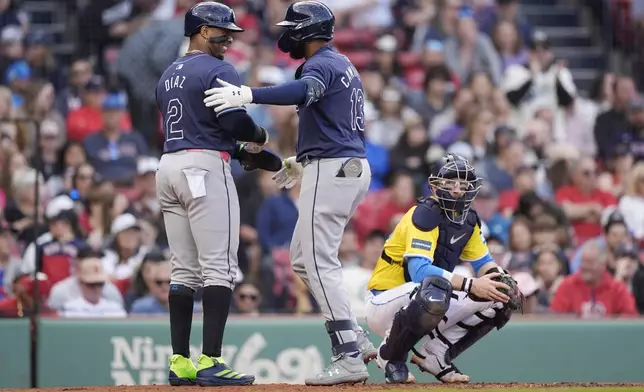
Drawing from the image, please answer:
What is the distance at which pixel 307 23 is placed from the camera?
24.8ft

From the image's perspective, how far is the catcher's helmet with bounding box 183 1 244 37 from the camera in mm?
7383

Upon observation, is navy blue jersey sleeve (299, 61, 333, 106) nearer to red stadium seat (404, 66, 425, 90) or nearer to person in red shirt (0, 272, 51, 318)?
person in red shirt (0, 272, 51, 318)

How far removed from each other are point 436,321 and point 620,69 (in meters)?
9.62

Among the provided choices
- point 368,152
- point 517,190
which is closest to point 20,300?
point 368,152

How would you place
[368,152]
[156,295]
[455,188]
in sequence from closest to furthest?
1. [455,188]
2. [156,295]
3. [368,152]

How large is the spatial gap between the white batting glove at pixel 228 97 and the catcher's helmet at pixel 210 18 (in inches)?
19.1

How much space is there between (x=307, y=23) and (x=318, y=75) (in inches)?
16.3

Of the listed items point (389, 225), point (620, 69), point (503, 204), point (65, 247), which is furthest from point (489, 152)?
point (65, 247)

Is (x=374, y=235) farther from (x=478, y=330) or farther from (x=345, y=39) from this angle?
(x=345, y=39)

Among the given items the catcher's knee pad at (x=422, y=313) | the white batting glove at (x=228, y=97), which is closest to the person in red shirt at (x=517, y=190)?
the catcher's knee pad at (x=422, y=313)

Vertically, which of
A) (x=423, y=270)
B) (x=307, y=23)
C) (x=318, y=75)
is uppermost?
(x=307, y=23)

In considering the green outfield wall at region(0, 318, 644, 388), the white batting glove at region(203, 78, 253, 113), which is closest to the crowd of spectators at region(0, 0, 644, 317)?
the green outfield wall at region(0, 318, 644, 388)

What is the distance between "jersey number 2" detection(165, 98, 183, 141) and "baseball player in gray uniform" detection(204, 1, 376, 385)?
0.22 m

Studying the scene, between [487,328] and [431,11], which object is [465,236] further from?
[431,11]
